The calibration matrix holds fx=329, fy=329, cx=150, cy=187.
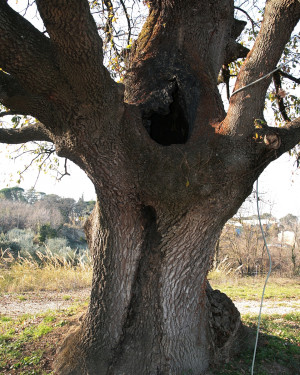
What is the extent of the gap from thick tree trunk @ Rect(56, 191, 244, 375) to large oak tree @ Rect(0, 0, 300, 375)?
1 centimetres

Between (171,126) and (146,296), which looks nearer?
(146,296)

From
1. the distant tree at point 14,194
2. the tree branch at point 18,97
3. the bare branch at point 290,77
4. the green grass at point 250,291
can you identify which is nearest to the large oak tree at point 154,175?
the tree branch at point 18,97

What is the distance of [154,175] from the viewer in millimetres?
3453

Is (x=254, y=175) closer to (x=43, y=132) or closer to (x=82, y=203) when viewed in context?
(x=43, y=132)

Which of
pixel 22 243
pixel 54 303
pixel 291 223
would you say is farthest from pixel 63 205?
pixel 54 303

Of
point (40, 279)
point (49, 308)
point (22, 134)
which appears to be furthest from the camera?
point (40, 279)

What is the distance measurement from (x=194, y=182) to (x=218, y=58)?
101 inches

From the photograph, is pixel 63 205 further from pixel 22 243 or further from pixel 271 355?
pixel 271 355

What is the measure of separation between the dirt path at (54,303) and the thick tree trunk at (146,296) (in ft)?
11.7

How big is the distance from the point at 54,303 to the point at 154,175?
5.63 m

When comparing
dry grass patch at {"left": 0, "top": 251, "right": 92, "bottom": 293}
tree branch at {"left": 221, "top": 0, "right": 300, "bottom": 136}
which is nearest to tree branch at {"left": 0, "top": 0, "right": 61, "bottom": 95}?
tree branch at {"left": 221, "top": 0, "right": 300, "bottom": 136}

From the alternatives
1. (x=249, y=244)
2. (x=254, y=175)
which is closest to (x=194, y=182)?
(x=254, y=175)

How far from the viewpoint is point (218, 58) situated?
497 centimetres

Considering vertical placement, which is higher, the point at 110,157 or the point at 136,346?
the point at 110,157
